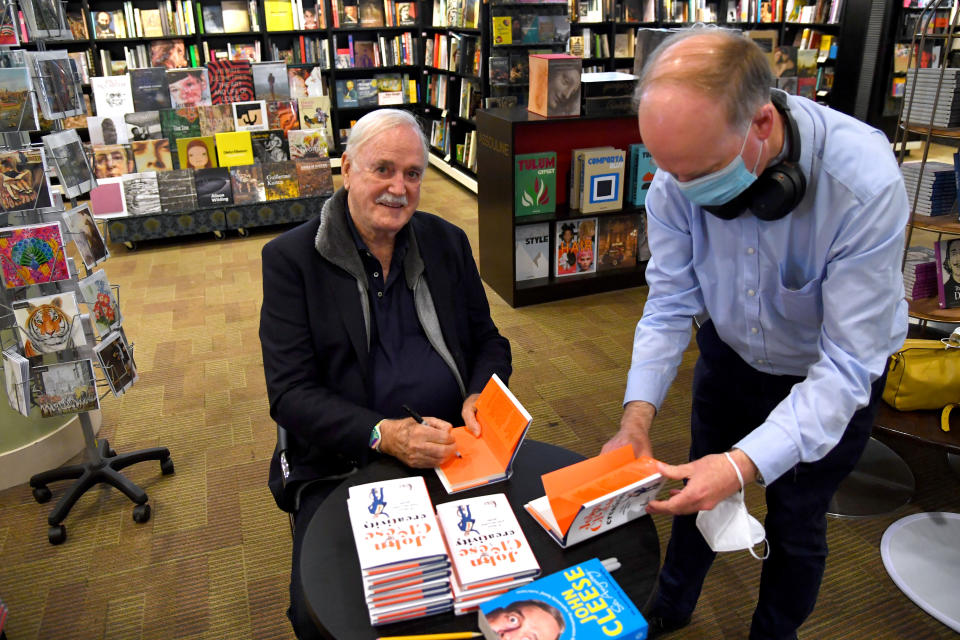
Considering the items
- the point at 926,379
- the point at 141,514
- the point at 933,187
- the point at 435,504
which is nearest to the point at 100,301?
the point at 141,514

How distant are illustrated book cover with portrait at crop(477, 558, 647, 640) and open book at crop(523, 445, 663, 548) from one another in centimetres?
12

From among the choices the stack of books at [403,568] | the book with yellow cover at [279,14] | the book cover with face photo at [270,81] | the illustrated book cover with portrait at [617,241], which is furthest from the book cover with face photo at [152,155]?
the stack of books at [403,568]

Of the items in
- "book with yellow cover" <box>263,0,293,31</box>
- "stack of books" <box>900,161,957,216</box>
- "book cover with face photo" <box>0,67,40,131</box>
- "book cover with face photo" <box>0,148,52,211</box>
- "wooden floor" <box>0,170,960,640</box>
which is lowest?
"wooden floor" <box>0,170,960,640</box>

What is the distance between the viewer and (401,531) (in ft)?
3.95

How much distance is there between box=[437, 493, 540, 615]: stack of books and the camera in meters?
1.16

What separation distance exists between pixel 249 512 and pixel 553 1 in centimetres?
481

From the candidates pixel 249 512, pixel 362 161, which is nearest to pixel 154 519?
pixel 249 512

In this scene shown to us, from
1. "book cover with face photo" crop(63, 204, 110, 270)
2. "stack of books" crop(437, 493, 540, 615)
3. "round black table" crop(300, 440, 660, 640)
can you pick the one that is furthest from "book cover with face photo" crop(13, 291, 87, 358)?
"stack of books" crop(437, 493, 540, 615)

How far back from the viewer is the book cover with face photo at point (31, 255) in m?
2.14

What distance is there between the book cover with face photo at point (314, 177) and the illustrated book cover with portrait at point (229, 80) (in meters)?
0.68

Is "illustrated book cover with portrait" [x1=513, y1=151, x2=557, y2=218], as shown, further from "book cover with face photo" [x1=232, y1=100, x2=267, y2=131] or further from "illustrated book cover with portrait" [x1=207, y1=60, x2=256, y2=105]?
"illustrated book cover with portrait" [x1=207, y1=60, x2=256, y2=105]

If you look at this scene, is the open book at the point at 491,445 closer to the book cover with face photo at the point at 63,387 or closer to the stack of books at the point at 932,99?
the book cover with face photo at the point at 63,387

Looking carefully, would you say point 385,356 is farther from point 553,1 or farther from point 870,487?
point 553,1

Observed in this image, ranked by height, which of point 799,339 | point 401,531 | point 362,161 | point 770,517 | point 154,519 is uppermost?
point 362,161
